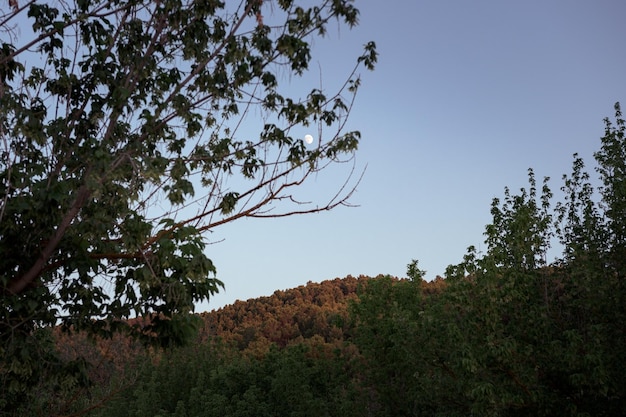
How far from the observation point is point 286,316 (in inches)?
3703

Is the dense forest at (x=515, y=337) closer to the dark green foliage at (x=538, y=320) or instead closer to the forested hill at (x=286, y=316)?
the dark green foliage at (x=538, y=320)

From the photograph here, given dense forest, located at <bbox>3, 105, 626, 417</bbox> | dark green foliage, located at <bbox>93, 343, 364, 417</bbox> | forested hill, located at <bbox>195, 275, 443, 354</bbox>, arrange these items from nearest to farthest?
1. dense forest, located at <bbox>3, 105, 626, 417</bbox>
2. dark green foliage, located at <bbox>93, 343, 364, 417</bbox>
3. forested hill, located at <bbox>195, 275, 443, 354</bbox>

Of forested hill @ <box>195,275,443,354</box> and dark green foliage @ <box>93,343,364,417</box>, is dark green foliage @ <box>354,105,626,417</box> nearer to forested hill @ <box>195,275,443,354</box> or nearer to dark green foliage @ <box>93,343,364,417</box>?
dark green foliage @ <box>93,343,364,417</box>

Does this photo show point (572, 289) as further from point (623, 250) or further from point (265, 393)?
point (265, 393)

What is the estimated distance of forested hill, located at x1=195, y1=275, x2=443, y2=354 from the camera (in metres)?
81.2

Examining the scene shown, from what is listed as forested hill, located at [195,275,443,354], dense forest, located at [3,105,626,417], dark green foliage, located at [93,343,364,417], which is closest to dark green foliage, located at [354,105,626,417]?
dense forest, located at [3,105,626,417]

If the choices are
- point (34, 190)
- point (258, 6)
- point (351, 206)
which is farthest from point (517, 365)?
point (34, 190)

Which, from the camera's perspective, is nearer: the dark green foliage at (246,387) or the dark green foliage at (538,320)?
the dark green foliage at (538,320)

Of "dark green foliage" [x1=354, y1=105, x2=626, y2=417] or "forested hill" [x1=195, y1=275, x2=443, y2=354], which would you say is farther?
"forested hill" [x1=195, y1=275, x2=443, y2=354]

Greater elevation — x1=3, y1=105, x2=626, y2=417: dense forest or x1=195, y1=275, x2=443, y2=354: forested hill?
x1=195, y1=275, x2=443, y2=354: forested hill

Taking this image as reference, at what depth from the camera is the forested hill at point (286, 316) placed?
81188mm

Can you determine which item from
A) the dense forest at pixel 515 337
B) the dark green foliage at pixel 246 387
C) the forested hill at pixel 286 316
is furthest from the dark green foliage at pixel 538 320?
the forested hill at pixel 286 316

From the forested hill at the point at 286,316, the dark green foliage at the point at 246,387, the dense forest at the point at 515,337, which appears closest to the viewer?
the dense forest at the point at 515,337

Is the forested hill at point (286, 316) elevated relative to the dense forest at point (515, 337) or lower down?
elevated
